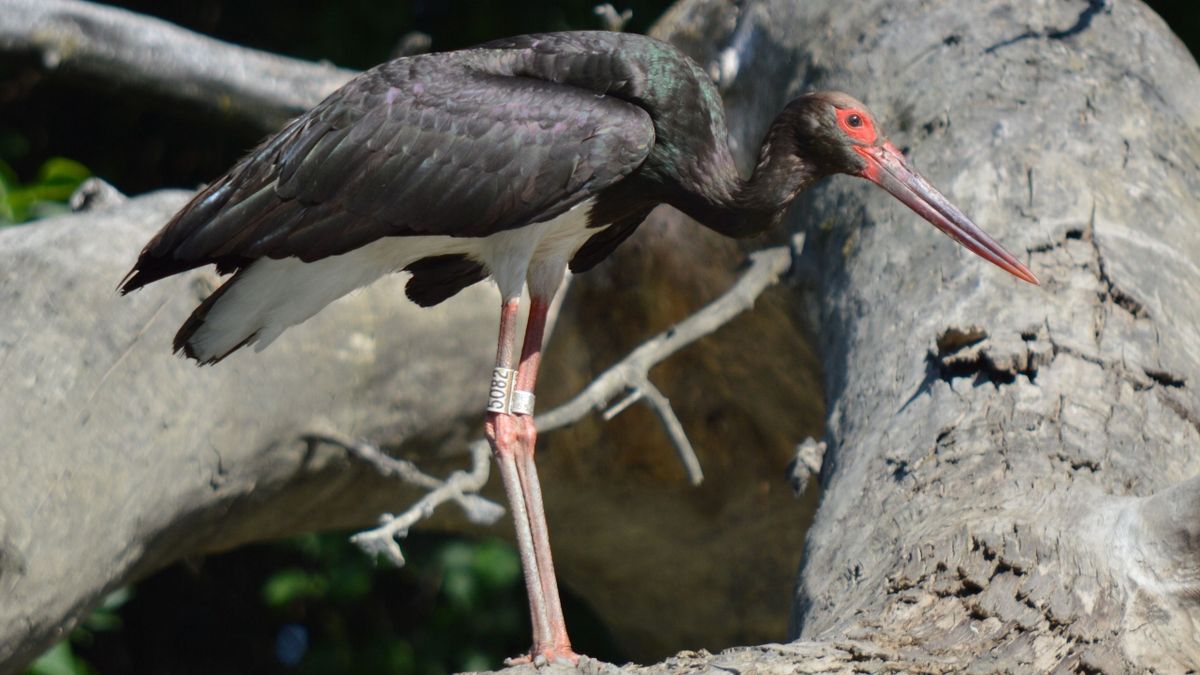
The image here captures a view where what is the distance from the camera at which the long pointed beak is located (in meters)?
3.69

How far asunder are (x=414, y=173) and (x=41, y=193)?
196cm

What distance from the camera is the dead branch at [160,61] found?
5.09 metres

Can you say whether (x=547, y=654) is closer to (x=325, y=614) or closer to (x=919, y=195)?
(x=919, y=195)

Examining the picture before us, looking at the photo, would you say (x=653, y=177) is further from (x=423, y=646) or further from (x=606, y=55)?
(x=423, y=646)

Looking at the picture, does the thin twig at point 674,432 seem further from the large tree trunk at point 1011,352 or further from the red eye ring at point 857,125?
the red eye ring at point 857,125

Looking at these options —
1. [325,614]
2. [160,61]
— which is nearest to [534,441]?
[160,61]

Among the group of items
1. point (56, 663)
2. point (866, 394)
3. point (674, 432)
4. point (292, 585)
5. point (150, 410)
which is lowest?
point (292, 585)

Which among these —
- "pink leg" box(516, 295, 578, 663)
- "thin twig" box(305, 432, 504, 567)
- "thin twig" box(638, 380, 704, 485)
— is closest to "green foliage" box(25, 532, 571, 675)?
"thin twig" box(305, 432, 504, 567)

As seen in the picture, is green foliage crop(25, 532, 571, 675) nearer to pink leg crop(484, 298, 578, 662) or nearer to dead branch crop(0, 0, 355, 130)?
dead branch crop(0, 0, 355, 130)

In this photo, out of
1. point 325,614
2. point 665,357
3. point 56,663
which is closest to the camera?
point 665,357

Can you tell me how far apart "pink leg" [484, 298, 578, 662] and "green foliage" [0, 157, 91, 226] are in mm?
1765

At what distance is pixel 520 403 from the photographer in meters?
4.03

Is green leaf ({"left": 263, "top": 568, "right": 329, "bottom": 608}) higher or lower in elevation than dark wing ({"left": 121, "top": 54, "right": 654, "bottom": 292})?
lower

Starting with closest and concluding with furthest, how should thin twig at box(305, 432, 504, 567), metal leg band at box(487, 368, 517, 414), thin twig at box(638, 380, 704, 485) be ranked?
thin twig at box(305, 432, 504, 567)
metal leg band at box(487, 368, 517, 414)
thin twig at box(638, 380, 704, 485)
